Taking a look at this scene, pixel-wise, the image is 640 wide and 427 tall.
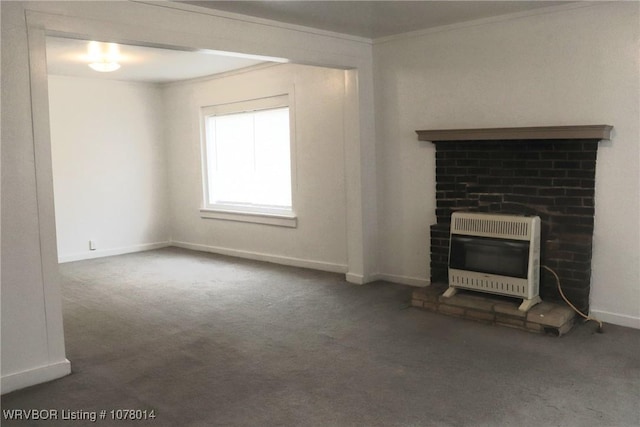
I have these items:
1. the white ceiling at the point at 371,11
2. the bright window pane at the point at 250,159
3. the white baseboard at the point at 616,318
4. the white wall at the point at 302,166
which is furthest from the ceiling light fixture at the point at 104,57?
the white baseboard at the point at 616,318

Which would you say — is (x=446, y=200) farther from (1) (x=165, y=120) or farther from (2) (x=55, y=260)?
(1) (x=165, y=120)

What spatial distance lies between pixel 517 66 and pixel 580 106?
59cm

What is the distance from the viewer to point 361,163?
5.36 meters

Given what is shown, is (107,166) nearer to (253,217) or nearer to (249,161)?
(249,161)

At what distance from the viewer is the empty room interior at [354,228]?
10.3ft

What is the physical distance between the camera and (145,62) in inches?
244

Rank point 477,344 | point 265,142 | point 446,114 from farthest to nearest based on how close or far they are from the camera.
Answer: point 265,142
point 446,114
point 477,344

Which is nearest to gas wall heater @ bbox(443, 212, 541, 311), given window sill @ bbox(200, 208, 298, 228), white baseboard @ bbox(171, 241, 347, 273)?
white baseboard @ bbox(171, 241, 347, 273)

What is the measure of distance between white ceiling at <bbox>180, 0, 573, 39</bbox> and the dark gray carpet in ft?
7.57

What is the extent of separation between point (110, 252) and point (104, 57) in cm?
277

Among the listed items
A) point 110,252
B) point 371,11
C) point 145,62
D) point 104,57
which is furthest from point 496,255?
point 110,252

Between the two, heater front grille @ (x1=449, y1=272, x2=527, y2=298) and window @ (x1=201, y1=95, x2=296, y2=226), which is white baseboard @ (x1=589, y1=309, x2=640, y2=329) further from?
window @ (x1=201, y1=95, x2=296, y2=226)

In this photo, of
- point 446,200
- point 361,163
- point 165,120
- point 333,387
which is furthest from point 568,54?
point 165,120

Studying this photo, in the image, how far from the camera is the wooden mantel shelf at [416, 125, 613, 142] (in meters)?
3.99
